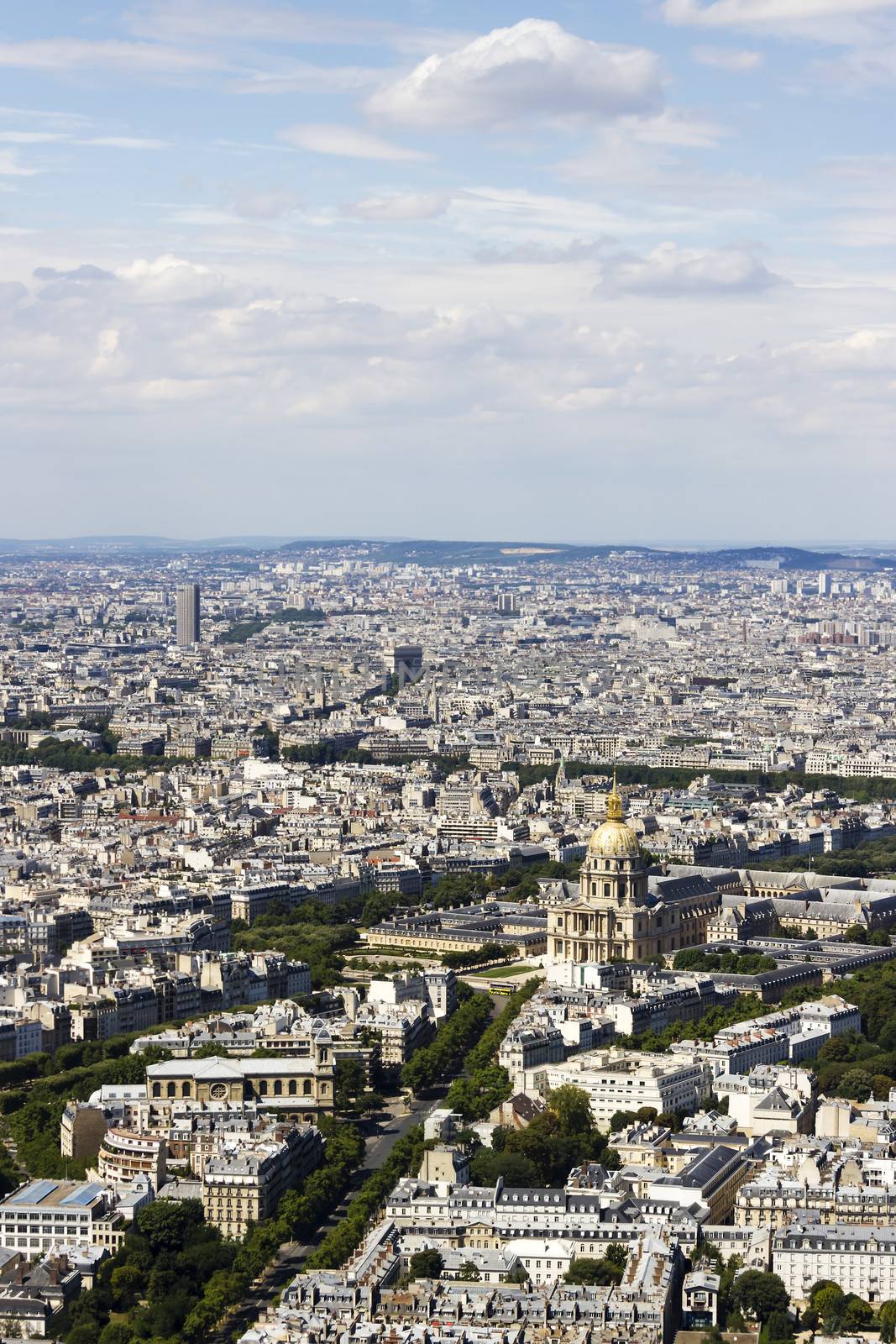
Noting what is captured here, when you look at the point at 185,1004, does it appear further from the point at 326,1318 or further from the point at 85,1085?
the point at 326,1318

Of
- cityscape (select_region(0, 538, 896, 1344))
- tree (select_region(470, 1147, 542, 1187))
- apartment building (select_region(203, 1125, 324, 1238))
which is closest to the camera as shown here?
cityscape (select_region(0, 538, 896, 1344))

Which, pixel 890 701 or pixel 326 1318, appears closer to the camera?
pixel 326 1318

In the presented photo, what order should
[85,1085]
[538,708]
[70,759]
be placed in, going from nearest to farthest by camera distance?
1. [85,1085]
2. [70,759]
3. [538,708]

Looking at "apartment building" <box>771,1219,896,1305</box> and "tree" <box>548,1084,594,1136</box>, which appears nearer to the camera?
"apartment building" <box>771,1219,896,1305</box>

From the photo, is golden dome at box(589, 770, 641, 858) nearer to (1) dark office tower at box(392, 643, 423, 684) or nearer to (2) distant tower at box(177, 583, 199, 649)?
(1) dark office tower at box(392, 643, 423, 684)

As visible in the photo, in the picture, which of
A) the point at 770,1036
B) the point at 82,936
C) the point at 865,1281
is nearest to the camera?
the point at 865,1281

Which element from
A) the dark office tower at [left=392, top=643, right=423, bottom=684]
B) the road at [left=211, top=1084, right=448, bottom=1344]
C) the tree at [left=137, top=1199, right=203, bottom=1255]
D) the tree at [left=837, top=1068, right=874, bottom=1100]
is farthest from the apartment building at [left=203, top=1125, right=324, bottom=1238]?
the dark office tower at [left=392, top=643, right=423, bottom=684]

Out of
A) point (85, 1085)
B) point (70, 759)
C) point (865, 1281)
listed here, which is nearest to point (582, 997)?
point (85, 1085)
